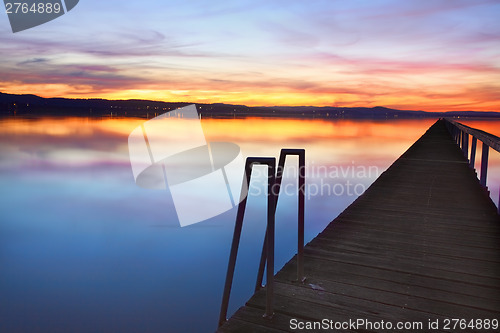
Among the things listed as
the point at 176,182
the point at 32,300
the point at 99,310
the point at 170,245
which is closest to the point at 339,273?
the point at 99,310

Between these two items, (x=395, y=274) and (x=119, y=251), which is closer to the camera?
(x=395, y=274)

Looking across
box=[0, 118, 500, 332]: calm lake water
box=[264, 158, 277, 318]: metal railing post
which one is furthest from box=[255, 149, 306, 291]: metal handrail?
box=[0, 118, 500, 332]: calm lake water

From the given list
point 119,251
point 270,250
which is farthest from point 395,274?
point 119,251

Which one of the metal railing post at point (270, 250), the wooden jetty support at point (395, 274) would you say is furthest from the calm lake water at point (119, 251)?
the metal railing post at point (270, 250)

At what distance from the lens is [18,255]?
709cm

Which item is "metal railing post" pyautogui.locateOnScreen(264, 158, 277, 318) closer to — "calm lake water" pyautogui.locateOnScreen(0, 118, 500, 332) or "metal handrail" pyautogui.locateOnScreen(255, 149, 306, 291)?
"metal handrail" pyautogui.locateOnScreen(255, 149, 306, 291)

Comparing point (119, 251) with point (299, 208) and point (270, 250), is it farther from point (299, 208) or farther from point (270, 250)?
point (270, 250)

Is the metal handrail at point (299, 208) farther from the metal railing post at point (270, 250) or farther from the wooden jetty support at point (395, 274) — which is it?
the metal railing post at point (270, 250)

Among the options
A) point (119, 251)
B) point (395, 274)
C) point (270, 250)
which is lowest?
point (119, 251)

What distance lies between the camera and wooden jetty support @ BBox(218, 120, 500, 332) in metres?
2.60

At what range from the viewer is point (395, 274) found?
10.7 feet

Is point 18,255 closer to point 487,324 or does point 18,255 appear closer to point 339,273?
point 339,273

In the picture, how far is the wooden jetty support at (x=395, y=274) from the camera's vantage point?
2.60 m

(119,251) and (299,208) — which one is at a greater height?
(299,208)
